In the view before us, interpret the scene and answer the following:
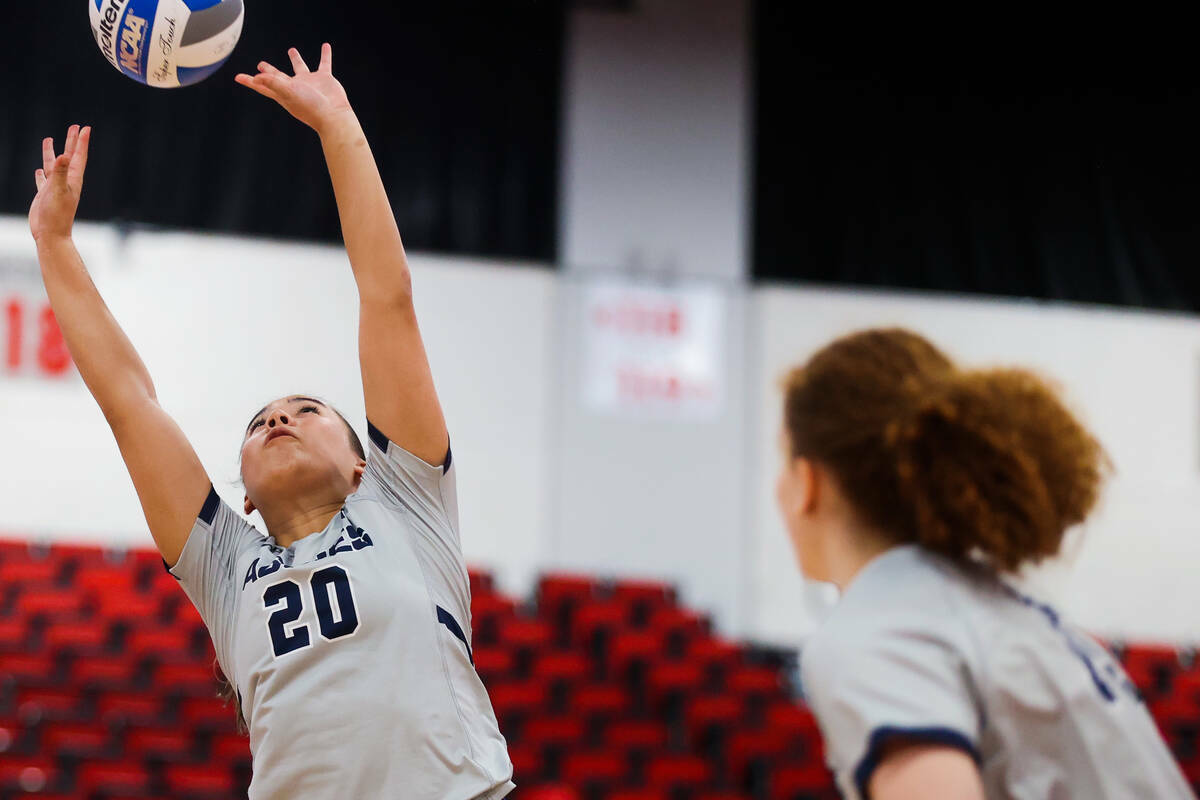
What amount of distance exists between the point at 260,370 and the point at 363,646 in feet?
25.0

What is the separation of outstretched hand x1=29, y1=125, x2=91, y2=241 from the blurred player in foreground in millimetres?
1458

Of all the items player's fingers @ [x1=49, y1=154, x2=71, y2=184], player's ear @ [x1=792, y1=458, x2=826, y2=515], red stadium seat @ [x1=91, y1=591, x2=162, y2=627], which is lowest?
red stadium seat @ [x1=91, y1=591, x2=162, y2=627]

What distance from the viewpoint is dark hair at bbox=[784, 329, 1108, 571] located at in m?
1.26

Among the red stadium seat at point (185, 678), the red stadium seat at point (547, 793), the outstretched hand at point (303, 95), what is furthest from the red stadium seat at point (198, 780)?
the outstretched hand at point (303, 95)

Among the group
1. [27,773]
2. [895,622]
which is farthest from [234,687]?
[27,773]

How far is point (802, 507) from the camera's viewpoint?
4.60 ft

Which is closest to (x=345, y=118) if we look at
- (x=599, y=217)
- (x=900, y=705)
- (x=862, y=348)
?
(x=862, y=348)

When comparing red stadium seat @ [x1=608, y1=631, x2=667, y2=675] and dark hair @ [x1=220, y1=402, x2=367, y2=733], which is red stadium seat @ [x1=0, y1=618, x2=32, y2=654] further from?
dark hair @ [x1=220, y1=402, x2=367, y2=733]

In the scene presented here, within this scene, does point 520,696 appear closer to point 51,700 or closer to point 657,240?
point 51,700

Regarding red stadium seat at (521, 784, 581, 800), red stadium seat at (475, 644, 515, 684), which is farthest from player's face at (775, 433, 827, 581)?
red stadium seat at (475, 644, 515, 684)

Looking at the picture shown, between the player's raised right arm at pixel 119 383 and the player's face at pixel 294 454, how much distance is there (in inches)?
4.1

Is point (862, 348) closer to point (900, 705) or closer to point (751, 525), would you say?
point (900, 705)

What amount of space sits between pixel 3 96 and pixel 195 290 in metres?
1.82

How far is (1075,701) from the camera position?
1227mm
